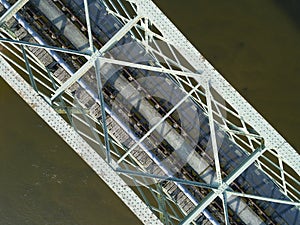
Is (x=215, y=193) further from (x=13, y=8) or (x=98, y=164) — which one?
(x=13, y=8)

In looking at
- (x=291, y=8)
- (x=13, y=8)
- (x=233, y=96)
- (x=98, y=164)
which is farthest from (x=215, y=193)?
(x=291, y=8)

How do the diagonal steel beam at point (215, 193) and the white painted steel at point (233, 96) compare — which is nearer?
the white painted steel at point (233, 96)

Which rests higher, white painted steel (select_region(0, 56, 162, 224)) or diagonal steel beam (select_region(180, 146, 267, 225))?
diagonal steel beam (select_region(180, 146, 267, 225))

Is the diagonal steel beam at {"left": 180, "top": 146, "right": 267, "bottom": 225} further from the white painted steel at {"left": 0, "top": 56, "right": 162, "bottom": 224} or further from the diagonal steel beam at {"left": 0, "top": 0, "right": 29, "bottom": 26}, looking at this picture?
the diagonal steel beam at {"left": 0, "top": 0, "right": 29, "bottom": 26}

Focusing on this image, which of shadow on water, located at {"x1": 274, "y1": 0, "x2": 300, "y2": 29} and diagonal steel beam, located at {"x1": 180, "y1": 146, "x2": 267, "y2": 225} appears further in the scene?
shadow on water, located at {"x1": 274, "y1": 0, "x2": 300, "y2": 29}

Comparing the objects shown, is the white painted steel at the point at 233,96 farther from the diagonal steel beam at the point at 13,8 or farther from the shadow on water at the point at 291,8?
the shadow on water at the point at 291,8

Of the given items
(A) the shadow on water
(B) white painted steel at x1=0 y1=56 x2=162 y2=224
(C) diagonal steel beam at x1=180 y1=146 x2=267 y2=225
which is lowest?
(B) white painted steel at x1=0 y1=56 x2=162 y2=224

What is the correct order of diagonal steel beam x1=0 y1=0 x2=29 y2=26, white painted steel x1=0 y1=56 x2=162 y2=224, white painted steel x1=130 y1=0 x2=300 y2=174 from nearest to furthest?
white painted steel x1=130 y1=0 x2=300 y2=174 < white painted steel x1=0 y1=56 x2=162 y2=224 < diagonal steel beam x1=0 y1=0 x2=29 y2=26

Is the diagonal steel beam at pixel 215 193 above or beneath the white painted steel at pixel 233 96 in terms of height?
beneath

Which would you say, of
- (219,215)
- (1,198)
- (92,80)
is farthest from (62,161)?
(219,215)

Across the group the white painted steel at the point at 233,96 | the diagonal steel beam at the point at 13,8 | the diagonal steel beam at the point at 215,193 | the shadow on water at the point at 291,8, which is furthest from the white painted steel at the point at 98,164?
the shadow on water at the point at 291,8

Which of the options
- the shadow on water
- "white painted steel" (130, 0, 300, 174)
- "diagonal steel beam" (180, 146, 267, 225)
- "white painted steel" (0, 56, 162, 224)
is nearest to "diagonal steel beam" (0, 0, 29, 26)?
"white painted steel" (0, 56, 162, 224)

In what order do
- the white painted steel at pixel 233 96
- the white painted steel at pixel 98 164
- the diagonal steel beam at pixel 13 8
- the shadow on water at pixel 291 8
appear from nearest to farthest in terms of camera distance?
the white painted steel at pixel 233 96, the white painted steel at pixel 98 164, the diagonal steel beam at pixel 13 8, the shadow on water at pixel 291 8
